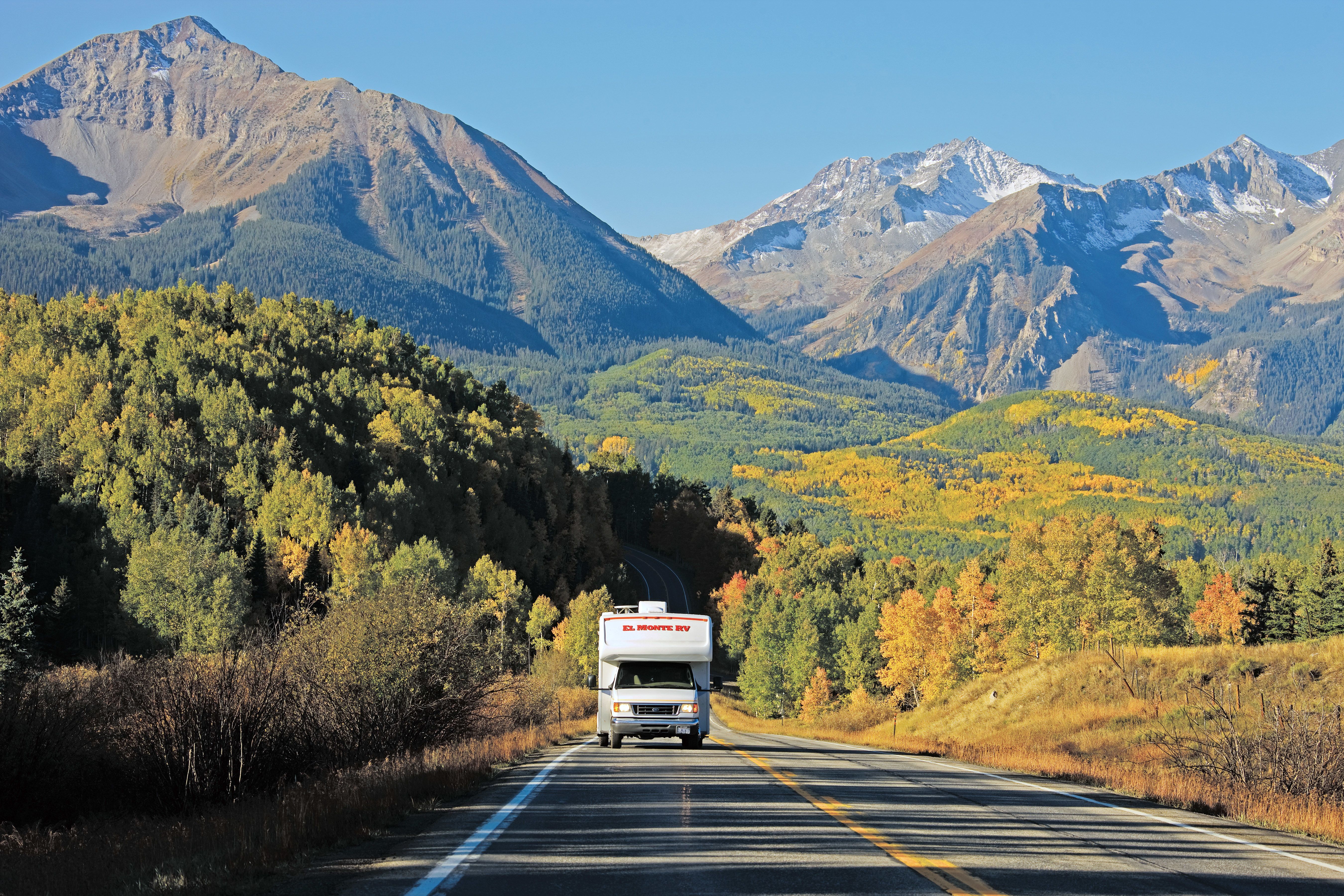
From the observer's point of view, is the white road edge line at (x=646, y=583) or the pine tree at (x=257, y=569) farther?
the white road edge line at (x=646, y=583)

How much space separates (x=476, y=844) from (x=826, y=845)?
372cm

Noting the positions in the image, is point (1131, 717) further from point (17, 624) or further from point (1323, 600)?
point (1323, 600)

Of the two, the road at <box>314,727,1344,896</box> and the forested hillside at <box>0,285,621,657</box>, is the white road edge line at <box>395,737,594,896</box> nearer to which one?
the road at <box>314,727,1344,896</box>

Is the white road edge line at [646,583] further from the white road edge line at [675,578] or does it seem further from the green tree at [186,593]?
the green tree at [186,593]

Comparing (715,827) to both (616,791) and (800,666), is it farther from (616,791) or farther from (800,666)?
(800,666)

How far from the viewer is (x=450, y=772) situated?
19.8m

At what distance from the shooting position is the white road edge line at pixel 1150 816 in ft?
41.3

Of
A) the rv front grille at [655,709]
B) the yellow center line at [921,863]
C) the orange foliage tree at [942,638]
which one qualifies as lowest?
the orange foliage tree at [942,638]

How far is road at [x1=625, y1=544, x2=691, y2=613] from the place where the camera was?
149m

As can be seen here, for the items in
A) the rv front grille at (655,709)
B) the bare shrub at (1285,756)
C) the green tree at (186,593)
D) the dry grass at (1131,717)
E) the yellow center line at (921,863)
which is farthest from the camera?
the green tree at (186,593)

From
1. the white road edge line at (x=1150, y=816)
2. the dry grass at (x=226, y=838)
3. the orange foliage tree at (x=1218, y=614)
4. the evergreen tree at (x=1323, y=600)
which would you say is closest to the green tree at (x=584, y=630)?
the evergreen tree at (x=1323, y=600)

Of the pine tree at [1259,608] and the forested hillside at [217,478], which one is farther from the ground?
the forested hillside at [217,478]

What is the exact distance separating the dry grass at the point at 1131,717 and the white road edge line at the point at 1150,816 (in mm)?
1191

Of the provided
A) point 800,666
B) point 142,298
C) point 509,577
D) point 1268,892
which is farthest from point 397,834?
point 142,298
